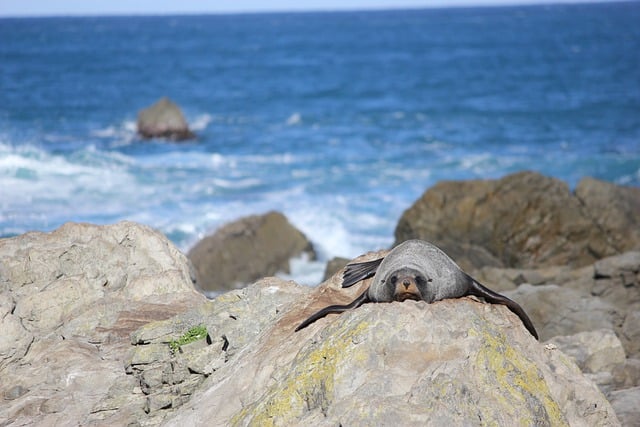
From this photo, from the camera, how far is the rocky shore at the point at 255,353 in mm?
6594

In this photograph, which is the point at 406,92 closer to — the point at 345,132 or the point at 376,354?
the point at 345,132

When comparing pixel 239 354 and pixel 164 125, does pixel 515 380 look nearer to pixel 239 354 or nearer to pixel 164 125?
pixel 239 354

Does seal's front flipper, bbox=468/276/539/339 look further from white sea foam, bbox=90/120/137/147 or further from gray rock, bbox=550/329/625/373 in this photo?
white sea foam, bbox=90/120/137/147

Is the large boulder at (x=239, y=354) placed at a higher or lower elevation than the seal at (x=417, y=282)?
lower

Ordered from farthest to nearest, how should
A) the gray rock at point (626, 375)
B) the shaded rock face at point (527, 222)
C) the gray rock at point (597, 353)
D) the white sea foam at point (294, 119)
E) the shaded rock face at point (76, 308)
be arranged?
the white sea foam at point (294, 119), the shaded rock face at point (527, 222), the gray rock at point (597, 353), the gray rock at point (626, 375), the shaded rock face at point (76, 308)

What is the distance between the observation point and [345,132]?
40312 mm

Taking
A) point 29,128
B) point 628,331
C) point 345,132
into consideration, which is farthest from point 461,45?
point 628,331

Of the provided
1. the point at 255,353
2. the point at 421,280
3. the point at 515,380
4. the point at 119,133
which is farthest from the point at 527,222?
the point at 119,133

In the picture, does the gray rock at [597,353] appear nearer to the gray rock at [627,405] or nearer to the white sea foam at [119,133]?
the gray rock at [627,405]

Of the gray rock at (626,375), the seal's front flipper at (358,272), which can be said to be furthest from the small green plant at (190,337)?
the gray rock at (626,375)

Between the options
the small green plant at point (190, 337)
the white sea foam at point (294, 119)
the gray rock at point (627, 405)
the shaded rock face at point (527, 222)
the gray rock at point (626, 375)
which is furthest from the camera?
the white sea foam at point (294, 119)

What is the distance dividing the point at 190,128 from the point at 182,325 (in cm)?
3339

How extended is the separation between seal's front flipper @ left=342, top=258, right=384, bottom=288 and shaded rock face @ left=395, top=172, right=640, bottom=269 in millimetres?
9649

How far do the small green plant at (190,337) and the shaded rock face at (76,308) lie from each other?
524 mm
